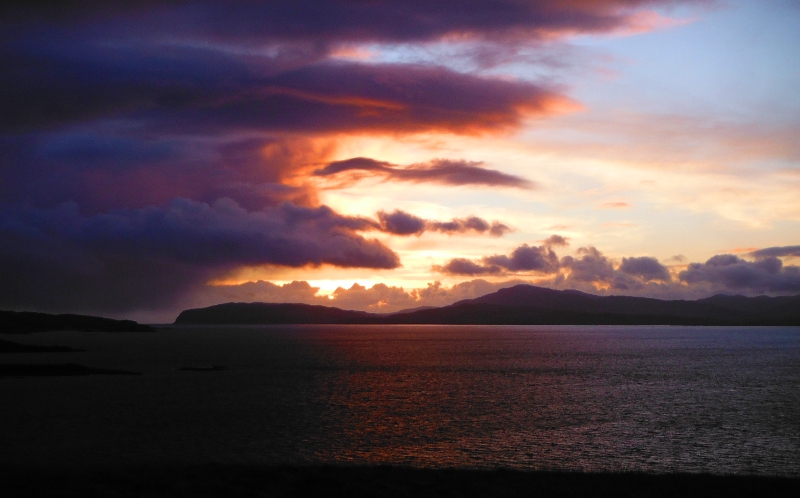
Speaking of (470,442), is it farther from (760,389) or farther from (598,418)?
(760,389)

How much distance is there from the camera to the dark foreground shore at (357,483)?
89.2 feet

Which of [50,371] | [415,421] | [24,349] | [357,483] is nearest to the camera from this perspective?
[357,483]

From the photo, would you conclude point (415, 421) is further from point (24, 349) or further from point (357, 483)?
point (24, 349)

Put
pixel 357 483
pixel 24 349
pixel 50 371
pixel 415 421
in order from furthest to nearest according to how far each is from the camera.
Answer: pixel 24 349, pixel 50 371, pixel 415 421, pixel 357 483

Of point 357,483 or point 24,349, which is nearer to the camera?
point 357,483

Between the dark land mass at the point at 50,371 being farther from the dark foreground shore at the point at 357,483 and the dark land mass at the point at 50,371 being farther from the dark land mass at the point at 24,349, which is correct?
the dark foreground shore at the point at 357,483

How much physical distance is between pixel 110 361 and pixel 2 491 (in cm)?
10679

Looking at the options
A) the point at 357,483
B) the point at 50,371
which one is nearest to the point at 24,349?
the point at 50,371

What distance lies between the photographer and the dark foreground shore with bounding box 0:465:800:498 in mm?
27188

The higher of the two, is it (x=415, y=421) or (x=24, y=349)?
(x=24, y=349)

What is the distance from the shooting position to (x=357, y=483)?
28656 millimetres

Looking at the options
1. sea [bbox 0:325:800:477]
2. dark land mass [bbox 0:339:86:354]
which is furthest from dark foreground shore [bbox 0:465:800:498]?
dark land mass [bbox 0:339:86:354]

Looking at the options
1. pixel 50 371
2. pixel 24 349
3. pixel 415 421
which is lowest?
pixel 415 421

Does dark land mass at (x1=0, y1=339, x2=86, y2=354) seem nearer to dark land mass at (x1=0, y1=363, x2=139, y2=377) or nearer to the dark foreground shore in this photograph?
dark land mass at (x1=0, y1=363, x2=139, y2=377)
